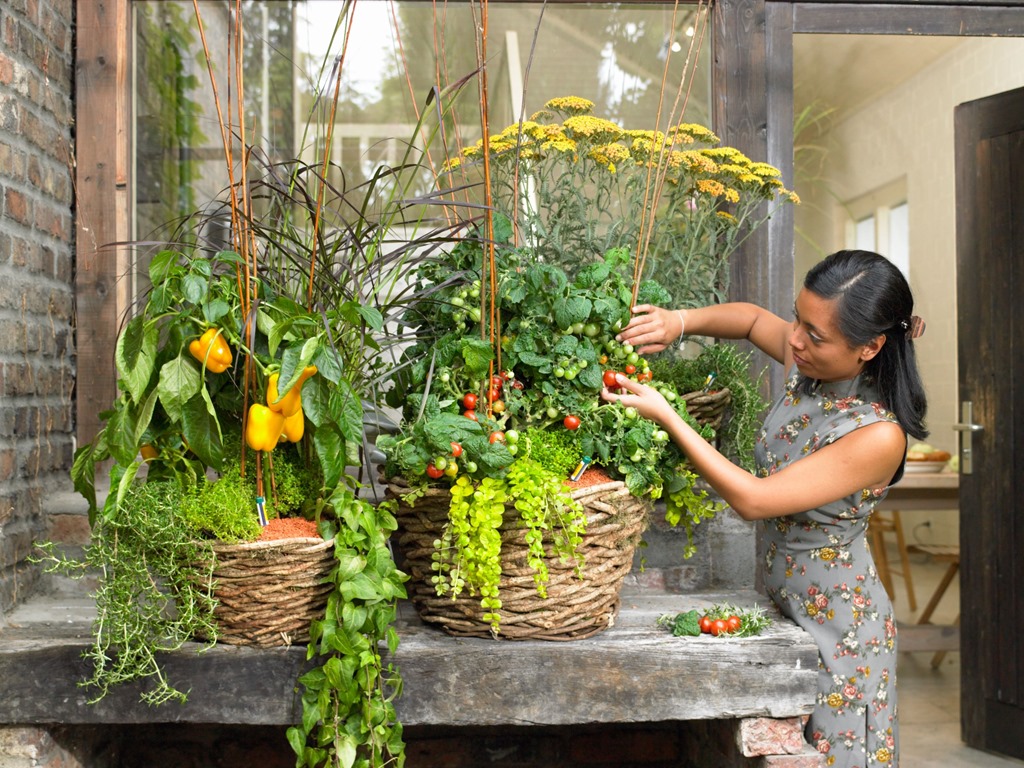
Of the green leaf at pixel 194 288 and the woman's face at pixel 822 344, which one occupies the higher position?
the green leaf at pixel 194 288

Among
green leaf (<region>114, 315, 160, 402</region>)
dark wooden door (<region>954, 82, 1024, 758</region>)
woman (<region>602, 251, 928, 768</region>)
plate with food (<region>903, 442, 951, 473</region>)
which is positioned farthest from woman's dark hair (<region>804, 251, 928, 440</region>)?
plate with food (<region>903, 442, 951, 473</region>)

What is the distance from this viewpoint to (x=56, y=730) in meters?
1.79

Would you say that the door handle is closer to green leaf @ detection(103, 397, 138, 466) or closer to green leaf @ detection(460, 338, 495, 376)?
green leaf @ detection(460, 338, 495, 376)

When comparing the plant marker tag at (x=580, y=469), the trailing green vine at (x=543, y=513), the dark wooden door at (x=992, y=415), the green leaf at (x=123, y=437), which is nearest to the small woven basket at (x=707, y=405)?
the plant marker tag at (x=580, y=469)

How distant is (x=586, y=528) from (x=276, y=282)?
676 mm

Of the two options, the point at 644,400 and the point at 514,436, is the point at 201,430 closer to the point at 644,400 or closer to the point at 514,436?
the point at 514,436

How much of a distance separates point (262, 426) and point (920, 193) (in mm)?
5042

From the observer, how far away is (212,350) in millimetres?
1494

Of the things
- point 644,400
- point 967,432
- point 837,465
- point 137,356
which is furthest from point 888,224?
point 137,356

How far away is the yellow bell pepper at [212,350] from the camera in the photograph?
1.50 metres

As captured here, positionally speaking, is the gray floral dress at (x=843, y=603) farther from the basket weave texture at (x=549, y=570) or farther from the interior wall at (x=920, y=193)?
the interior wall at (x=920, y=193)

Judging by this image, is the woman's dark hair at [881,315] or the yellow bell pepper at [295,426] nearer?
the yellow bell pepper at [295,426]

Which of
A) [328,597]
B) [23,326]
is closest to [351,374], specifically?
[328,597]

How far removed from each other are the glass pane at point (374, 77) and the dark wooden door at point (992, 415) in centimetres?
106
